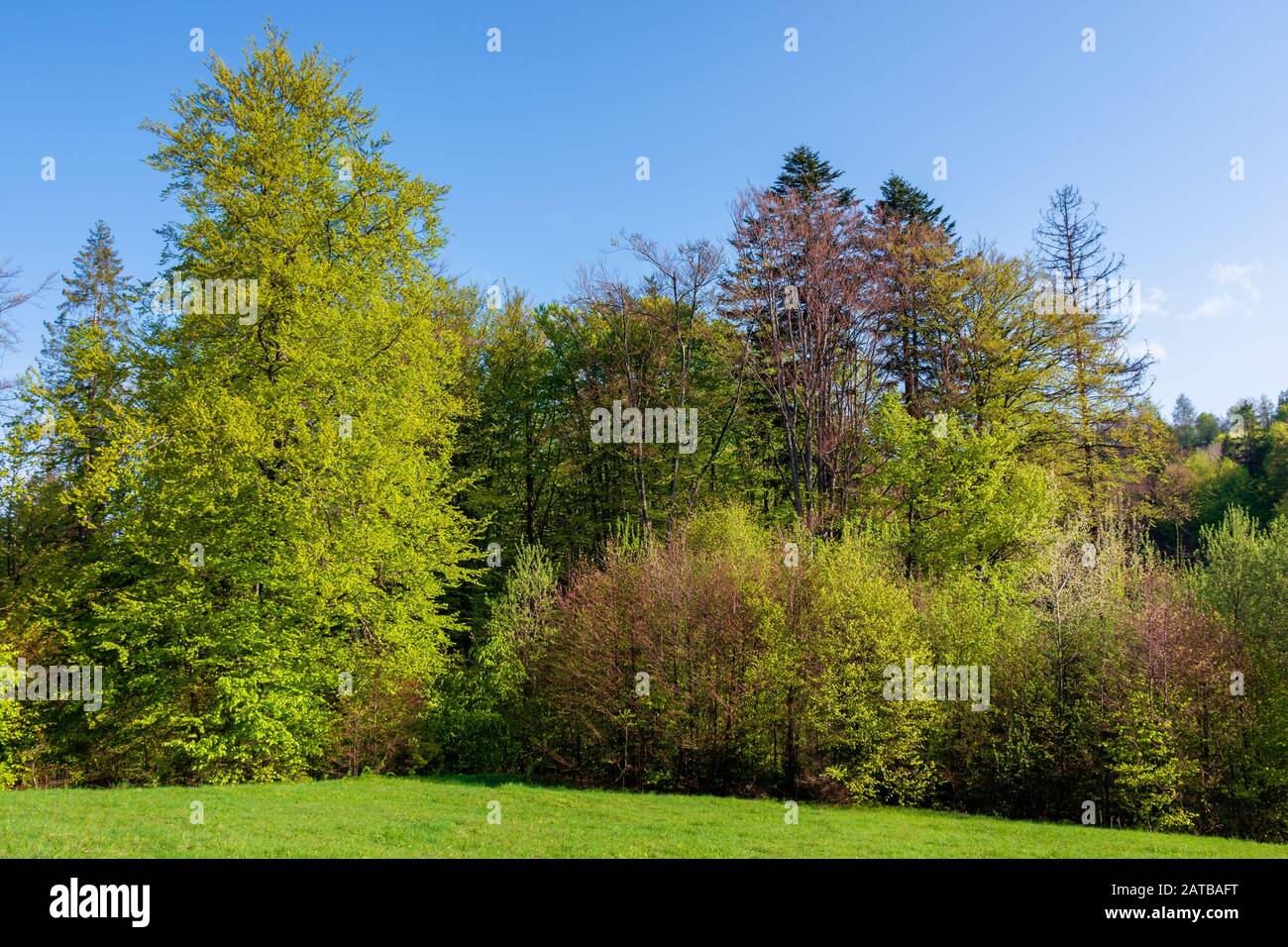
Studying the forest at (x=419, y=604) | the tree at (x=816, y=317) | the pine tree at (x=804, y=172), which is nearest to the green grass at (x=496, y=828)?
the forest at (x=419, y=604)

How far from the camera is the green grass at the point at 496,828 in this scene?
407 inches

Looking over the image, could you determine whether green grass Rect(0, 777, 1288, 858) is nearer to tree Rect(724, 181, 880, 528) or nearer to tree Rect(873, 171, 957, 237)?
tree Rect(724, 181, 880, 528)

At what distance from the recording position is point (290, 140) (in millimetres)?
20156

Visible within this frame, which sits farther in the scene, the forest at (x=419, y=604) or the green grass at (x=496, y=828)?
the forest at (x=419, y=604)

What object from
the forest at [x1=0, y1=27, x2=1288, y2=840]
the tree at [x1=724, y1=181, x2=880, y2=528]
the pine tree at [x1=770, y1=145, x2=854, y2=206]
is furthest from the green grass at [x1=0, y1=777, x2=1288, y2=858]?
the pine tree at [x1=770, y1=145, x2=854, y2=206]

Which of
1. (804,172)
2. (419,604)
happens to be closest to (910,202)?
(804,172)

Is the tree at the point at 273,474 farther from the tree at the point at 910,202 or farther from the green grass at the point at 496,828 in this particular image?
the tree at the point at 910,202

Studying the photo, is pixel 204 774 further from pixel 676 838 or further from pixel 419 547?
pixel 676 838

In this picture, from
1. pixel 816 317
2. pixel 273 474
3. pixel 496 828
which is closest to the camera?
pixel 496 828

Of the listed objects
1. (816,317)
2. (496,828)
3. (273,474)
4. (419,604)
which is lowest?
(496,828)

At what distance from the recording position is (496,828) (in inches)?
500

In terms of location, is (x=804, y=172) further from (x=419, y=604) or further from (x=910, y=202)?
(x=419, y=604)

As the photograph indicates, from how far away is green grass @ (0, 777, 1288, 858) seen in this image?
33.9 ft

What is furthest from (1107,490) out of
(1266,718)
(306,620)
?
(306,620)
